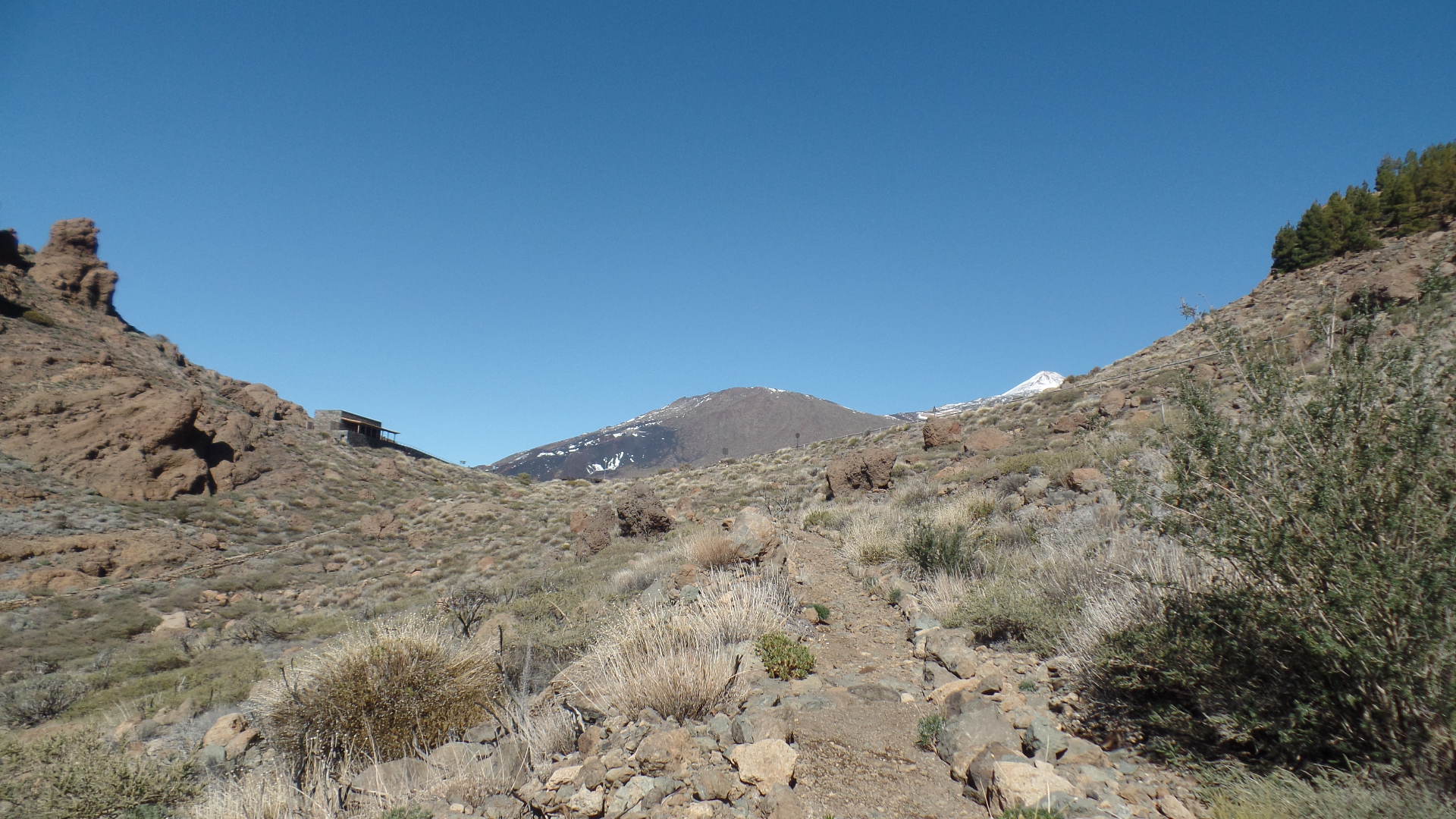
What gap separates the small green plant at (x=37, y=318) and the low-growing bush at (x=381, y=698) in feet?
143

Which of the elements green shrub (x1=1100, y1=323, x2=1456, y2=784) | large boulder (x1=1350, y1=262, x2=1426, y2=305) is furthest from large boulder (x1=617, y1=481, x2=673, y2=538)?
large boulder (x1=1350, y1=262, x2=1426, y2=305)

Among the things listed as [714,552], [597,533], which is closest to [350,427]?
[597,533]

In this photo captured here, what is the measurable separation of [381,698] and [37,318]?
45379 millimetres

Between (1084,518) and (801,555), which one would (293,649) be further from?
(1084,518)

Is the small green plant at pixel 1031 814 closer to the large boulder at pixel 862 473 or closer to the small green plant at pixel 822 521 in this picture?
the small green plant at pixel 822 521

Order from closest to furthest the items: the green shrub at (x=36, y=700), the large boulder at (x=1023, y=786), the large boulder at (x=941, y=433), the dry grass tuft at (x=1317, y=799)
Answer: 1. the dry grass tuft at (x=1317, y=799)
2. the large boulder at (x=1023, y=786)
3. the green shrub at (x=36, y=700)
4. the large boulder at (x=941, y=433)

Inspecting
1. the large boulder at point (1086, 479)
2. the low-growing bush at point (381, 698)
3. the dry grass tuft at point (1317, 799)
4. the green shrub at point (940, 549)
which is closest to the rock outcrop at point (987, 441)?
the large boulder at point (1086, 479)

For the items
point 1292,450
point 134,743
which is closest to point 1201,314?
point 1292,450

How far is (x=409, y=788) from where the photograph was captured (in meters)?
4.37

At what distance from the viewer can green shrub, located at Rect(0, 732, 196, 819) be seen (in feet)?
16.8

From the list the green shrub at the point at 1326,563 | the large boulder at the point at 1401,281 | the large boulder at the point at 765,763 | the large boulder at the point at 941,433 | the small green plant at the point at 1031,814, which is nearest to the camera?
the green shrub at the point at 1326,563

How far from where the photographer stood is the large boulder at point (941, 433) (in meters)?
23.6

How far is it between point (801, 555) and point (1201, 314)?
6649 mm

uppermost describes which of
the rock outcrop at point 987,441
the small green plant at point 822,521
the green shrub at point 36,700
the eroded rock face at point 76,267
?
the eroded rock face at point 76,267
